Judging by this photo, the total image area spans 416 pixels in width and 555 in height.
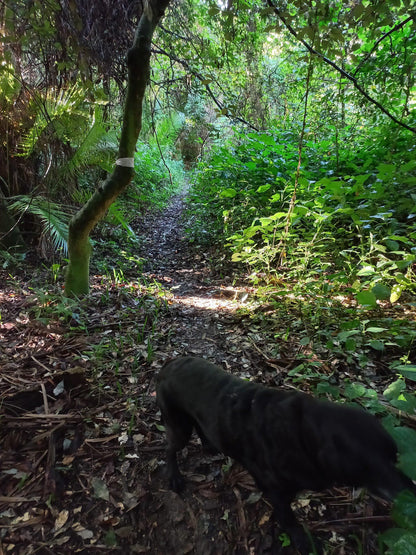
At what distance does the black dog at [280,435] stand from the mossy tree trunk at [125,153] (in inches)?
84.5

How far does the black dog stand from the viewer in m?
1.15

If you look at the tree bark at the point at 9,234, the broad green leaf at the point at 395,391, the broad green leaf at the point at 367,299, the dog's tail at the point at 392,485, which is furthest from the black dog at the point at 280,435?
the tree bark at the point at 9,234

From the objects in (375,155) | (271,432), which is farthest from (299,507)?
(375,155)

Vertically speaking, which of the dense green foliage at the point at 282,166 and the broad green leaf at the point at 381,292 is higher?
the dense green foliage at the point at 282,166

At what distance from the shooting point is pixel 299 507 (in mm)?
1611

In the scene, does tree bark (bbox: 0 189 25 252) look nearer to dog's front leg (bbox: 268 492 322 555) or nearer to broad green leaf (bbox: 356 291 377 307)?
broad green leaf (bbox: 356 291 377 307)

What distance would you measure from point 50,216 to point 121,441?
3.67 meters

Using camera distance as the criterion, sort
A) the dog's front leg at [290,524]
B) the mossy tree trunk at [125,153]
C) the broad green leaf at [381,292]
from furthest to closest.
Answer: the mossy tree trunk at [125,153] < the broad green leaf at [381,292] < the dog's front leg at [290,524]

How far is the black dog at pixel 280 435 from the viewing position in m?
1.15

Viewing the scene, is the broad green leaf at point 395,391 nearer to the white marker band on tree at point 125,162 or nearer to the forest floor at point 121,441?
the forest floor at point 121,441

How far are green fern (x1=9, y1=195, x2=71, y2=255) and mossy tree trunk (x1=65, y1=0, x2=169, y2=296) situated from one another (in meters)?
1.15

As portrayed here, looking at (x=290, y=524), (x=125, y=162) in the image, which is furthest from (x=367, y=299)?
(x=125, y=162)

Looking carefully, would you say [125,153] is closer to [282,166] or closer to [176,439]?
[176,439]

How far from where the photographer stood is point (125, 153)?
10.3 ft
